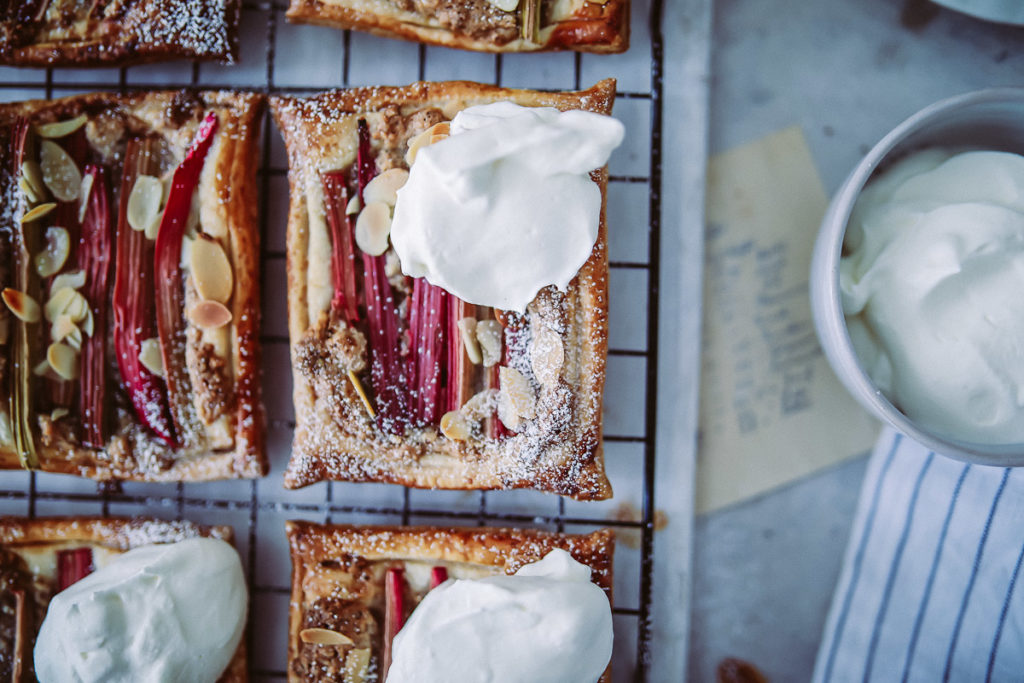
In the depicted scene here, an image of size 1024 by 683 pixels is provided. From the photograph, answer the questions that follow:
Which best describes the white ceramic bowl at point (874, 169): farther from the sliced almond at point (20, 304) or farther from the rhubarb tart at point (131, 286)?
the sliced almond at point (20, 304)

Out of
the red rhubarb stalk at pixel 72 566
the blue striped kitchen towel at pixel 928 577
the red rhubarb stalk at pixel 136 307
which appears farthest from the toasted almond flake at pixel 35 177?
the blue striped kitchen towel at pixel 928 577

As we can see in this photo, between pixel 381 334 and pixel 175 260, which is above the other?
pixel 175 260

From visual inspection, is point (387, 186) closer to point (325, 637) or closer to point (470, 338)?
point (470, 338)

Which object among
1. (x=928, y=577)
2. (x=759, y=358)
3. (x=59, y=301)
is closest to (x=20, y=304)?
(x=59, y=301)

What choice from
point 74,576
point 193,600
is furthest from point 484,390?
point 74,576

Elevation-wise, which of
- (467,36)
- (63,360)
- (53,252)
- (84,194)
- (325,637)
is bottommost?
(325,637)

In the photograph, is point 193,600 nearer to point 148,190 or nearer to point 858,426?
point 148,190

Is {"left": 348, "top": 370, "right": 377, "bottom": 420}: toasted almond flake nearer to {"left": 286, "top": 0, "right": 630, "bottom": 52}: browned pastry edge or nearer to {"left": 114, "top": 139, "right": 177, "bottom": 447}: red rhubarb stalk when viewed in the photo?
{"left": 114, "top": 139, "right": 177, "bottom": 447}: red rhubarb stalk
